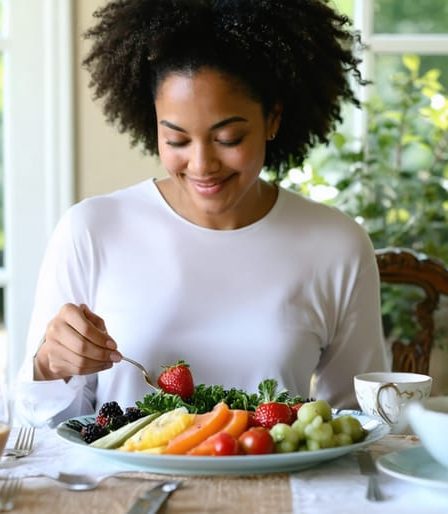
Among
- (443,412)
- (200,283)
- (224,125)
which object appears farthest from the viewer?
(200,283)

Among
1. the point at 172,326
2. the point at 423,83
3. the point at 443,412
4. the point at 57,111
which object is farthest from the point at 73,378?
the point at 423,83

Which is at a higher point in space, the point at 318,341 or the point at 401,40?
the point at 401,40

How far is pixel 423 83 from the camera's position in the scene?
2854 millimetres

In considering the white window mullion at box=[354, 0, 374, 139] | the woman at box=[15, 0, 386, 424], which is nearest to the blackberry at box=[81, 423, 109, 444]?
the woman at box=[15, 0, 386, 424]

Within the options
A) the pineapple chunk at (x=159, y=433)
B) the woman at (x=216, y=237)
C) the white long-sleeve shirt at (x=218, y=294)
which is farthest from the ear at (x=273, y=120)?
the pineapple chunk at (x=159, y=433)

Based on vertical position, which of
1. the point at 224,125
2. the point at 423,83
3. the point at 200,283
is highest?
the point at 423,83

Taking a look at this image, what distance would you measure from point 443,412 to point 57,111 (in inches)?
72.6

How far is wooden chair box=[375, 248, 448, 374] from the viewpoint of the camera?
199cm

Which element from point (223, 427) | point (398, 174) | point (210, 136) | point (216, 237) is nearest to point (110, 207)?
point (216, 237)

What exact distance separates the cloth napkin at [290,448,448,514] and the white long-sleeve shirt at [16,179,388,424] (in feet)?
1.91

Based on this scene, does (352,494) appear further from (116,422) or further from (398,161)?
(398,161)

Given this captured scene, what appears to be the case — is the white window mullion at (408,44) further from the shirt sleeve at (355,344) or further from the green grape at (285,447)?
the green grape at (285,447)

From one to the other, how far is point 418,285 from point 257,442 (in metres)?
0.87

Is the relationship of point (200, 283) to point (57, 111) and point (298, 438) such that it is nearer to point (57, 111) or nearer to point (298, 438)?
point (298, 438)
